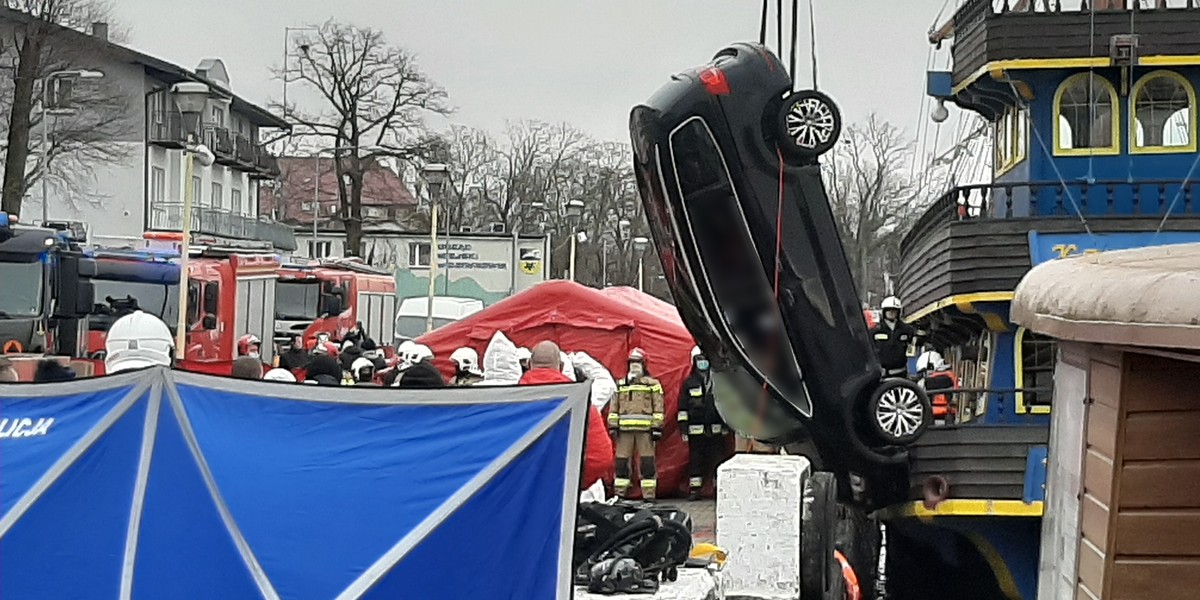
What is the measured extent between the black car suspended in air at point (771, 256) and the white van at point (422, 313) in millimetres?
20835

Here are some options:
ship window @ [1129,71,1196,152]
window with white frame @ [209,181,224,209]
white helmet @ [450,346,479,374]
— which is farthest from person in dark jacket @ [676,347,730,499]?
window with white frame @ [209,181,224,209]

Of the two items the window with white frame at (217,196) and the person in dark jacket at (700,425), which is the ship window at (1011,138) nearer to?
the person in dark jacket at (700,425)

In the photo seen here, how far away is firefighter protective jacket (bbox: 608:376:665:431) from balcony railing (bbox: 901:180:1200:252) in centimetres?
356

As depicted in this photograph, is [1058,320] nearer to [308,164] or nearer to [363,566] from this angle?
[363,566]

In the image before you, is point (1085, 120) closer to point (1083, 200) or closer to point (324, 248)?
point (1083, 200)

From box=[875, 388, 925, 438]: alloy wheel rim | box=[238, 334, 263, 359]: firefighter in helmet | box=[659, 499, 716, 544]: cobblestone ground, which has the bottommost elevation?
box=[659, 499, 716, 544]: cobblestone ground

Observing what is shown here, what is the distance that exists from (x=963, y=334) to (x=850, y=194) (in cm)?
5039

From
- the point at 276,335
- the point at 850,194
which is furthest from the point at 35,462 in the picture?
the point at 850,194

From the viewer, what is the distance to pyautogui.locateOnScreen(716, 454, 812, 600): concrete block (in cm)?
897

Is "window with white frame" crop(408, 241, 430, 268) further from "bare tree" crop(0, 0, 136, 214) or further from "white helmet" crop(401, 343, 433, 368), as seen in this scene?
"white helmet" crop(401, 343, 433, 368)

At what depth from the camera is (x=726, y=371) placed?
542 inches

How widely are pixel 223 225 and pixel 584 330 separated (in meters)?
47.5

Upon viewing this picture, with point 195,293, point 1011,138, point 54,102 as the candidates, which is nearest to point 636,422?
point 1011,138

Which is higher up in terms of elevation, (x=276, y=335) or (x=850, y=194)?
(x=850, y=194)
